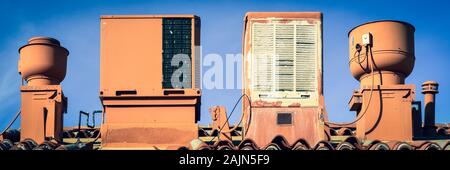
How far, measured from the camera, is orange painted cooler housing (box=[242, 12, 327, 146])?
1967 centimetres

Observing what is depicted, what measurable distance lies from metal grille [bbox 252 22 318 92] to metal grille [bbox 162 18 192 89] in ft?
5.33

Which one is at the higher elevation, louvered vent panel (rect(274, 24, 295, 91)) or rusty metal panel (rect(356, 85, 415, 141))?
louvered vent panel (rect(274, 24, 295, 91))

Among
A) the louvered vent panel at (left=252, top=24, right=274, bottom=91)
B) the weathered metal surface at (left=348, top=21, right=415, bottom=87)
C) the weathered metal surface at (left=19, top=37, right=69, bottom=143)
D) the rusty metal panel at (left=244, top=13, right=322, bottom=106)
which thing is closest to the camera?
the rusty metal panel at (left=244, top=13, right=322, bottom=106)

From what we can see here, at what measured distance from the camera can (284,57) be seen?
20.1 metres

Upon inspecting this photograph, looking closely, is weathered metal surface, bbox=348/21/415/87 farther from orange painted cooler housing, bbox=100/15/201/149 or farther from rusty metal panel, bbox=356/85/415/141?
orange painted cooler housing, bbox=100/15/201/149

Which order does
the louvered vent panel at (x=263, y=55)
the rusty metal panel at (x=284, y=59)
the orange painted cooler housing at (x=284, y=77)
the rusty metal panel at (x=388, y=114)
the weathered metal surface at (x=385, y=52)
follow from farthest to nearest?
the weathered metal surface at (x=385, y=52), the rusty metal panel at (x=388, y=114), the louvered vent panel at (x=263, y=55), the rusty metal panel at (x=284, y=59), the orange painted cooler housing at (x=284, y=77)

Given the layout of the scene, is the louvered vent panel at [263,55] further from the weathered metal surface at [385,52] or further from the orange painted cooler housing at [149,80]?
the weathered metal surface at [385,52]

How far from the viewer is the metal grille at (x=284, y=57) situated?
20.0 meters

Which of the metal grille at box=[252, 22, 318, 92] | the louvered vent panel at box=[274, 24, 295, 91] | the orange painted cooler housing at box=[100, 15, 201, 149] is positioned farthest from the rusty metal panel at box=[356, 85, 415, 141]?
the orange painted cooler housing at box=[100, 15, 201, 149]

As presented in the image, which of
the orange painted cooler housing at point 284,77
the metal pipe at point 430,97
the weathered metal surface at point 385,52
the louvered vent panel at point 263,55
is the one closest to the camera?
the orange painted cooler housing at point 284,77

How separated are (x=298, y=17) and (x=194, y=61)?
2.83 m

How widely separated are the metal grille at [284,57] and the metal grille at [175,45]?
1624 millimetres

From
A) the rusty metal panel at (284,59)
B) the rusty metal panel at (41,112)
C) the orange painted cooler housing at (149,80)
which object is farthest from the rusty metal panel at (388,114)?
the rusty metal panel at (41,112)

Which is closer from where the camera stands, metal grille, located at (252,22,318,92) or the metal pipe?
metal grille, located at (252,22,318,92)
